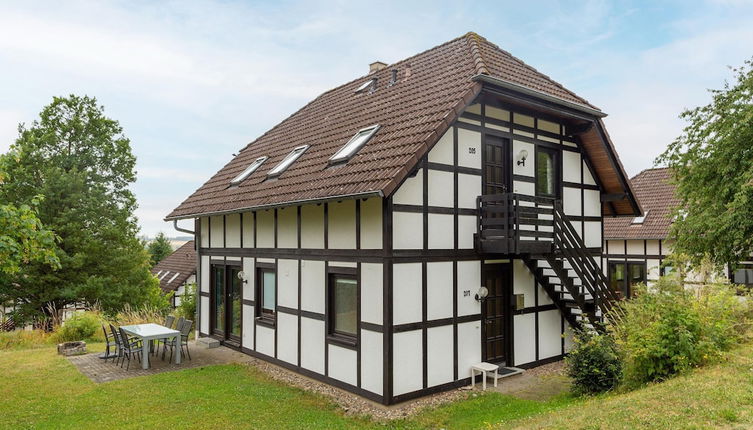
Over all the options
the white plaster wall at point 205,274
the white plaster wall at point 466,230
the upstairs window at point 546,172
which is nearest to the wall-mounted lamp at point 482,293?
the white plaster wall at point 466,230

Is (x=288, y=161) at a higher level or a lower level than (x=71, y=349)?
higher

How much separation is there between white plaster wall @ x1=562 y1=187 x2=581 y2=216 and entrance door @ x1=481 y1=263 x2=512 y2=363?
2578 millimetres

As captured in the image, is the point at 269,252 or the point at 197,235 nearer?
the point at 269,252

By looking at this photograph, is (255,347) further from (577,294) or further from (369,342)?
(577,294)

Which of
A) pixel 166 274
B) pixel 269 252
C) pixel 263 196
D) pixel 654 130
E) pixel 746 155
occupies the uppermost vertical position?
pixel 654 130

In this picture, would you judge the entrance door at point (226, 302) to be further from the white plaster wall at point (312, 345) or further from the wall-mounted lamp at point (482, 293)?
the wall-mounted lamp at point (482, 293)

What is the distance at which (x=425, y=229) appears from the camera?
8.30 meters

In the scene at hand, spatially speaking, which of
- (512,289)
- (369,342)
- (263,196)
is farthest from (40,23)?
(512,289)

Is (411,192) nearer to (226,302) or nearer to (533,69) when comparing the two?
(533,69)

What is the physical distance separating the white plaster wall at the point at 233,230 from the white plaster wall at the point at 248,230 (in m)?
0.27

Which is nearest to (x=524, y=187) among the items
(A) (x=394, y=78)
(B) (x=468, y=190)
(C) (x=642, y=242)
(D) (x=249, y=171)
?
(B) (x=468, y=190)

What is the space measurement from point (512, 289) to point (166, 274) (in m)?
30.0

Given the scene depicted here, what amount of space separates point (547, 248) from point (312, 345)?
197 inches

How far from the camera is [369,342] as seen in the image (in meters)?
8.02
